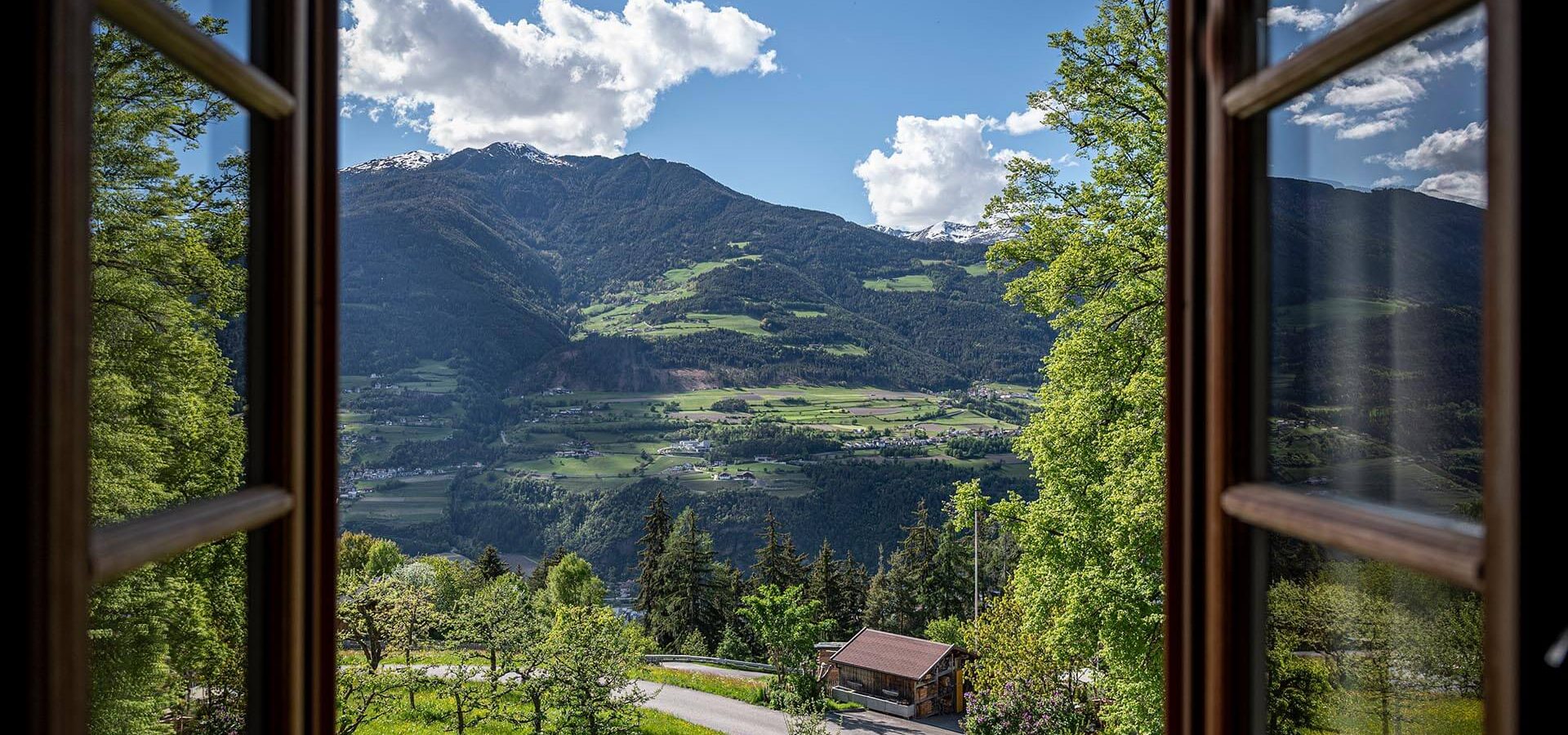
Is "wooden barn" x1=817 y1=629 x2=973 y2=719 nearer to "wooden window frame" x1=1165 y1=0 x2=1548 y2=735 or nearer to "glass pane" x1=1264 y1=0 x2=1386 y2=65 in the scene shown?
"wooden window frame" x1=1165 y1=0 x2=1548 y2=735

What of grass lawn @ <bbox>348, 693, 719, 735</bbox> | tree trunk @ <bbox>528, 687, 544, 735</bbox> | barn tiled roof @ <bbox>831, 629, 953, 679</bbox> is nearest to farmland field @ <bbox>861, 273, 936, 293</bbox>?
barn tiled roof @ <bbox>831, 629, 953, 679</bbox>

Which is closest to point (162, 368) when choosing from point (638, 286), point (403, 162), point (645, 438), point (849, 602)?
point (849, 602)

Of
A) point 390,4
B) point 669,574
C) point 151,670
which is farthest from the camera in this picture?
point 390,4

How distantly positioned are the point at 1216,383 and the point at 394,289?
54.9 m

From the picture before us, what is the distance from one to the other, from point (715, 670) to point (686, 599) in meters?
3.13

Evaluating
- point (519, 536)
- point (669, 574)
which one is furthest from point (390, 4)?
point (669, 574)

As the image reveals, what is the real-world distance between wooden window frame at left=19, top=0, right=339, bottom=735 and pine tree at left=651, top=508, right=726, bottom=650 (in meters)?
21.1

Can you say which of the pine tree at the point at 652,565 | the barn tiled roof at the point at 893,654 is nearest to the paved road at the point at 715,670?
the barn tiled roof at the point at 893,654

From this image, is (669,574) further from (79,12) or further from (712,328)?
(712,328)

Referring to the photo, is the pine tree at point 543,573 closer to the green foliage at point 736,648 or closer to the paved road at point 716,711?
the green foliage at point 736,648

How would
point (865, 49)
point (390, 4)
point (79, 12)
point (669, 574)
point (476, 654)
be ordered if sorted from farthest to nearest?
point (390, 4) → point (865, 49) → point (669, 574) → point (476, 654) → point (79, 12)

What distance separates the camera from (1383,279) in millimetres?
633

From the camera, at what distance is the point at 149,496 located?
57 centimetres

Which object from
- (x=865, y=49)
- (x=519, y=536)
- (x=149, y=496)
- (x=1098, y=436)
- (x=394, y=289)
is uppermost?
(x=865, y=49)
